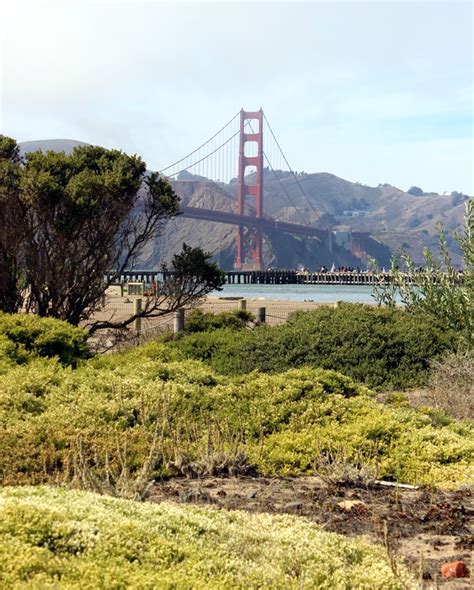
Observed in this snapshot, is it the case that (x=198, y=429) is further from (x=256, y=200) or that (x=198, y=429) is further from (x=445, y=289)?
(x=256, y=200)

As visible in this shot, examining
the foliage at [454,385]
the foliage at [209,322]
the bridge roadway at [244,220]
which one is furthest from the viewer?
the bridge roadway at [244,220]

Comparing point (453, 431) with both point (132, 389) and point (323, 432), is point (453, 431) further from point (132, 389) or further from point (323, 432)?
point (132, 389)

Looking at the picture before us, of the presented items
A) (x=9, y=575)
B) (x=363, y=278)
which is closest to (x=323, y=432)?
(x=9, y=575)

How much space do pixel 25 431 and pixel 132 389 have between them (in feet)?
7.24

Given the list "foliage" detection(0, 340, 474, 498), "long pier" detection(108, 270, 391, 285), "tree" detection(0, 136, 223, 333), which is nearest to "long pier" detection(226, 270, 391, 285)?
"long pier" detection(108, 270, 391, 285)

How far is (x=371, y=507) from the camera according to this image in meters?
7.23

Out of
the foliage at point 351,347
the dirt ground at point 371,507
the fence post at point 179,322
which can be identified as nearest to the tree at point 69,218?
the fence post at point 179,322

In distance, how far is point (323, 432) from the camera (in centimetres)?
960

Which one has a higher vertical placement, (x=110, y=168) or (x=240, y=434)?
(x=110, y=168)

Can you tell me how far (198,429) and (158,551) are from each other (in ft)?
16.2

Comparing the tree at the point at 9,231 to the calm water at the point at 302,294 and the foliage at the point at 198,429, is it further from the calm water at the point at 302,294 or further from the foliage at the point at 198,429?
the calm water at the point at 302,294

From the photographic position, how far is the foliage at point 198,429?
816cm

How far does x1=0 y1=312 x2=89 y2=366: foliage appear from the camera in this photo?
46.1 ft

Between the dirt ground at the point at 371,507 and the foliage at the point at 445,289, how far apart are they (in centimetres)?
852
